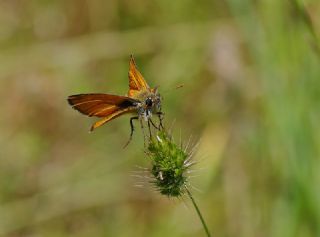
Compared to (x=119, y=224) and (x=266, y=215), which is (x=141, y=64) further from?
(x=266, y=215)

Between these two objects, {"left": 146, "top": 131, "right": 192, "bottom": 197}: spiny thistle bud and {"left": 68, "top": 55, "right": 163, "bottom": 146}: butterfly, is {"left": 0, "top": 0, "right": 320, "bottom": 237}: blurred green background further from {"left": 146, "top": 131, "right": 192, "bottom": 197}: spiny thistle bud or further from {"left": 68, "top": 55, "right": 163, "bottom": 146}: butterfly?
{"left": 146, "top": 131, "right": 192, "bottom": 197}: spiny thistle bud

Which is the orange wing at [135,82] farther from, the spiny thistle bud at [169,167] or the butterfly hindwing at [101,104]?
the spiny thistle bud at [169,167]

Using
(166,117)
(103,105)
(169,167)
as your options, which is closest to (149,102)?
(103,105)

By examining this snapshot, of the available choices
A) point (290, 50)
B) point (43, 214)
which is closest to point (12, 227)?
point (43, 214)

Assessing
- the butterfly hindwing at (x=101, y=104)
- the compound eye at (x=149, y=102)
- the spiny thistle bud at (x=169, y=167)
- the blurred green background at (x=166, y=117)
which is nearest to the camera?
the spiny thistle bud at (x=169, y=167)

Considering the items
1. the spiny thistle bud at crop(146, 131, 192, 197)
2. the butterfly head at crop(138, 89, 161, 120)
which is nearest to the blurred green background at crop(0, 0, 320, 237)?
the butterfly head at crop(138, 89, 161, 120)

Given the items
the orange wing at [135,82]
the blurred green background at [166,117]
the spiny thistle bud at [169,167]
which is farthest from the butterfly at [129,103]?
the blurred green background at [166,117]
